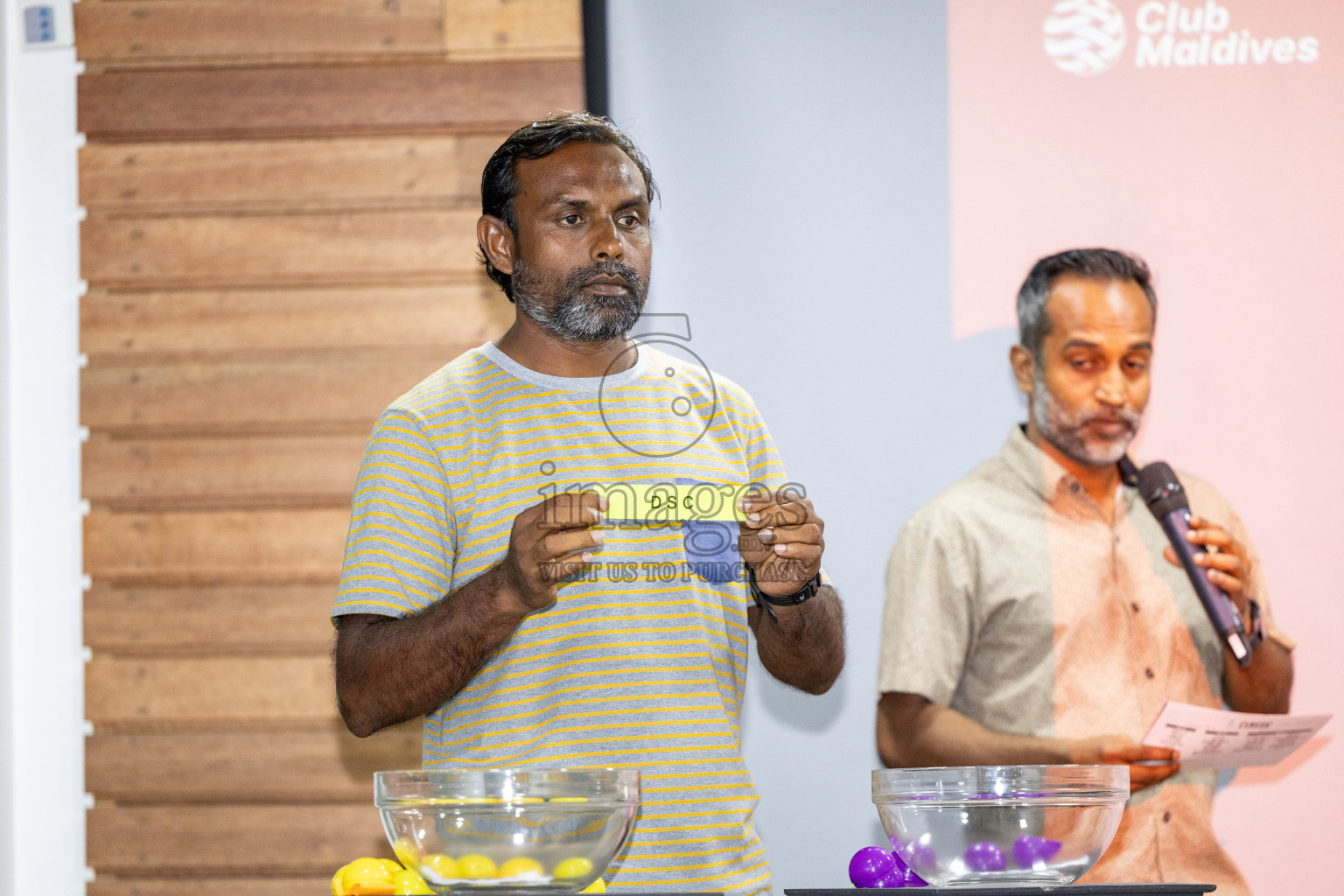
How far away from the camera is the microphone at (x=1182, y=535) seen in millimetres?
2121

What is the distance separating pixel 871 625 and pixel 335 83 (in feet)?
4.59

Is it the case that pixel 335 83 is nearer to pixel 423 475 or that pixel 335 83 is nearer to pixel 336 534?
pixel 336 534

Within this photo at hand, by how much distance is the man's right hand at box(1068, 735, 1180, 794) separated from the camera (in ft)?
6.71

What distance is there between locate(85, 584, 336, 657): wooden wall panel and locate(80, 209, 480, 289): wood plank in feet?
1.90

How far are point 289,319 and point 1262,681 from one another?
183cm

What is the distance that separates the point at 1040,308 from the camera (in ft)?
7.14

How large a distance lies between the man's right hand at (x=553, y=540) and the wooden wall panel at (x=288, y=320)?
43.0 inches

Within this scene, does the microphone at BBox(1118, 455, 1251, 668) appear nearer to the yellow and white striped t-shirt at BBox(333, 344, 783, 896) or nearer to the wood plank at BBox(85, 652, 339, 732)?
the yellow and white striped t-shirt at BBox(333, 344, 783, 896)

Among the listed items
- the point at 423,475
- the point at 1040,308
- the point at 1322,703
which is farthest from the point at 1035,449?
the point at 423,475

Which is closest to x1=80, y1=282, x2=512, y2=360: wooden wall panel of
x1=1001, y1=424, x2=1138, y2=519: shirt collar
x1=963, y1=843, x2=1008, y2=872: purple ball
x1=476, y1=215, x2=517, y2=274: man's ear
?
x1=476, y1=215, x2=517, y2=274: man's ear

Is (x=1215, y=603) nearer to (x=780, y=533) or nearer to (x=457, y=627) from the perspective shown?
(x=780, y=533)

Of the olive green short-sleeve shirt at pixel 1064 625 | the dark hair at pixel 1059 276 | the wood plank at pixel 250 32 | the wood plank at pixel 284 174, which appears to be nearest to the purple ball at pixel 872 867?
the olive green short-sleeve shirt at pixel 1064 625

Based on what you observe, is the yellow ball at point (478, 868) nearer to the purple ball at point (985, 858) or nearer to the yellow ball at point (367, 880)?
the yellow ball at point (367, 880)

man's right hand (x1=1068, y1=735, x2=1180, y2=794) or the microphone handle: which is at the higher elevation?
the microphone handle
